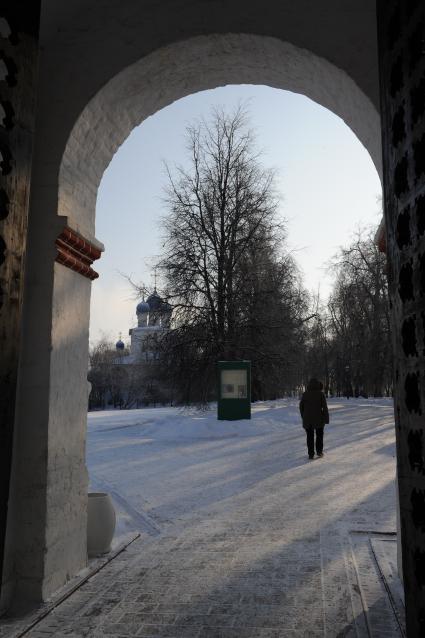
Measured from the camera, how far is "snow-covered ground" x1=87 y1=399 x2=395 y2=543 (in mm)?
7283

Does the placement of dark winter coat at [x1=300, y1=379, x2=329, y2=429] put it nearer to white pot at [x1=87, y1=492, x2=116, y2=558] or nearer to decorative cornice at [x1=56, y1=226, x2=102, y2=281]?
white pot at [x1=87, y1=492, x2=116, y2=558]

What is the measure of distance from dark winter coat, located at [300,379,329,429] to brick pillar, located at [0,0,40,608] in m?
9.25

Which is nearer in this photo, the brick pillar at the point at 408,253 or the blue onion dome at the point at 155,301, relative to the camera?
the brick pillar at the point at 408,253

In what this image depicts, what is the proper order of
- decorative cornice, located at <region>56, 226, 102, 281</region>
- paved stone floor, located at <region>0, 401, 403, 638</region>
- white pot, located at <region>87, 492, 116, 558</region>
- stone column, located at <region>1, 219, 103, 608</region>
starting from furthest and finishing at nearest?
white pot, located at <region>87, 492, 116, 558</region>
decorative cornice, located at <region>56, 226, 102, 281</region>
stone column, located at <region>1, 219, 103, 608</region>
paved stone floor, located at <region>0, 401, 403, 638</region>

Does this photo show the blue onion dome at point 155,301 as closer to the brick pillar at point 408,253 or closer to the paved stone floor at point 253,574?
the paved stone floor at point 253,574

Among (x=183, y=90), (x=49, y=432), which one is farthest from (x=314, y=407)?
(x=49, y=432)

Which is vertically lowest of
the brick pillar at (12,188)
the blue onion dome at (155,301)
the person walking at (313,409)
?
the person walking at (313,409)

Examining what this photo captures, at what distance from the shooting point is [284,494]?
7.71 meters

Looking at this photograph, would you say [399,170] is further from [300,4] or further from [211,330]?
[211,330]

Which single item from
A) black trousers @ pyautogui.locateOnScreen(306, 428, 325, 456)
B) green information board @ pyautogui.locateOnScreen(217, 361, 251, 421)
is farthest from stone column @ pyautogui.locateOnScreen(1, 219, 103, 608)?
green information board @ pyautogui.locateOnScreen(217, 361, 251, 421)

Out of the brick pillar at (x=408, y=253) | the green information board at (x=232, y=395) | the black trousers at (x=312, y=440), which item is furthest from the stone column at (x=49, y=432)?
the green information board at (x=232, y=395)

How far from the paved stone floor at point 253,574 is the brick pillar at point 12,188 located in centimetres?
204

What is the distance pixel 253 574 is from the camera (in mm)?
4426

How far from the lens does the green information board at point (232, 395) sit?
17.9m
